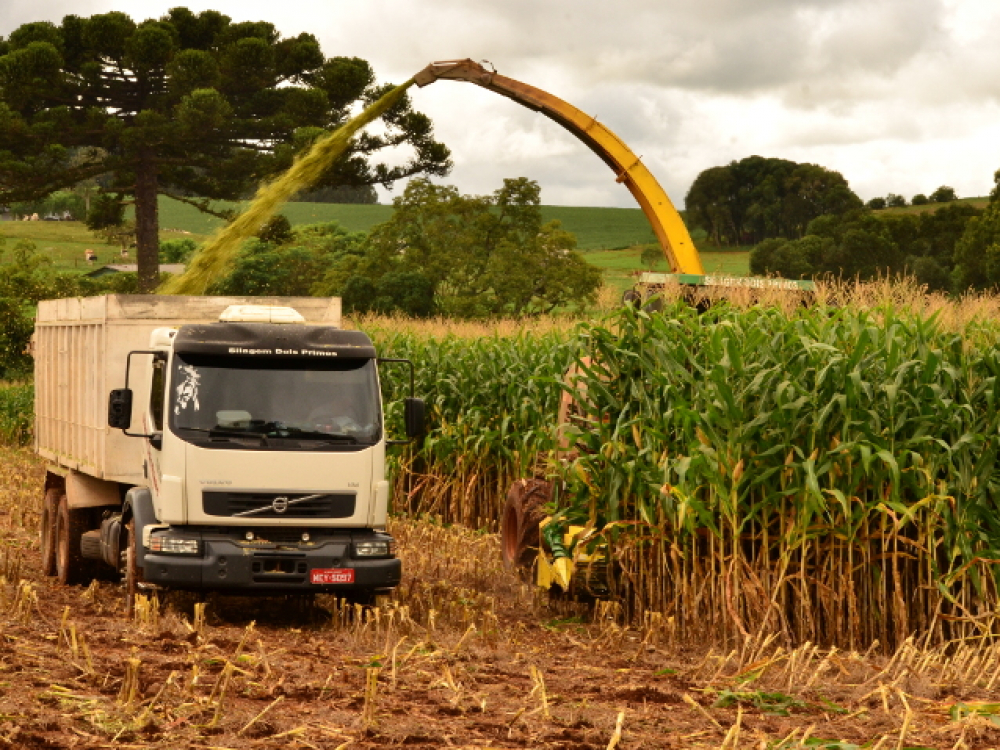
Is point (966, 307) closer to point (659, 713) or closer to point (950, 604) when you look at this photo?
point (950, 604)

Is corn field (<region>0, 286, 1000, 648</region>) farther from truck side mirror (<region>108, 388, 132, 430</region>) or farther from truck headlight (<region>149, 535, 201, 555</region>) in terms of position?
truck side mirror (<region>108, 388, 132, 430</region>)

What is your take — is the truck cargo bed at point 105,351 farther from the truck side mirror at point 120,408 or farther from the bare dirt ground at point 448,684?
the bare dirt ground at point 448,684

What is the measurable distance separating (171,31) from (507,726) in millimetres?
41830

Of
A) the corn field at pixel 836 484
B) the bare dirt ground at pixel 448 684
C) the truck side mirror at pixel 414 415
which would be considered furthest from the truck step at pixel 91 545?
the corn field at pixel 836 484

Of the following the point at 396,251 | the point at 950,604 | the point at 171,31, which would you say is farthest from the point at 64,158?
the point at 950,604

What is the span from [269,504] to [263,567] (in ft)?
1.60

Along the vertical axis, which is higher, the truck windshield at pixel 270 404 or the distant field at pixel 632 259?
the distant field at pixel 632 259

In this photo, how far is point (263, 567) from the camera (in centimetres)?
1071

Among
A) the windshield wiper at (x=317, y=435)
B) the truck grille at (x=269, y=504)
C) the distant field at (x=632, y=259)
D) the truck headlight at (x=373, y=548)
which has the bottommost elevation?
the truck headlight at (x=373, y=548)

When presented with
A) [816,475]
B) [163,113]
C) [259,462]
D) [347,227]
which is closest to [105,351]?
[259,462]

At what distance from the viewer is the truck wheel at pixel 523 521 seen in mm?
12734

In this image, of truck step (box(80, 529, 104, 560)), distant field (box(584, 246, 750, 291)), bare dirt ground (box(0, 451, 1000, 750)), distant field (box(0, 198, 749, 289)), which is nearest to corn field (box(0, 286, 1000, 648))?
bare dirt ground (box(0, 451, 1000, 750))

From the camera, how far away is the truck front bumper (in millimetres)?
10570

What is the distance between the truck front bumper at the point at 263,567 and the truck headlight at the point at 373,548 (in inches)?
2.1
